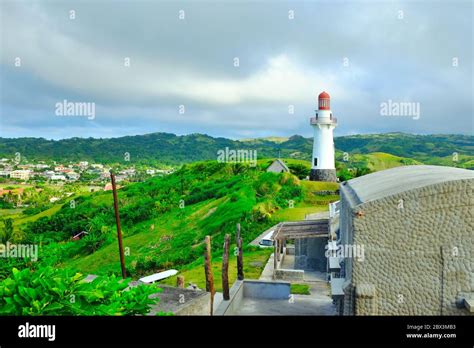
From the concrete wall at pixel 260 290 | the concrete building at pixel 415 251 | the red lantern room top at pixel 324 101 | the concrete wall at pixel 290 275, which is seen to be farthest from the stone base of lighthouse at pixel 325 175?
the concrete building at pixel 415 251

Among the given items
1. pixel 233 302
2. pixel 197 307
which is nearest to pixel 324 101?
pixel 233 302

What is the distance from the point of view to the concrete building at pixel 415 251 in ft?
23.1

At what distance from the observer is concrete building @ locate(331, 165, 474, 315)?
23.1 feet

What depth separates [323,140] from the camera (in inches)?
1383

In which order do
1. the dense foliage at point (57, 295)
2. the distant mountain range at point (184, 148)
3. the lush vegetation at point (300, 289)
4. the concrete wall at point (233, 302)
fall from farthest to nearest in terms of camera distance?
the distant mountain range at point (184, 148)
the lush vegetation at point (300, 289)
the concrete wall at point (233, 302)
the dense foliage at point (57, 295)

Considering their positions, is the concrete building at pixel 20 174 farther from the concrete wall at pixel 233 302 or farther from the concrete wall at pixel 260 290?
the concrete wall at pixel 233 302

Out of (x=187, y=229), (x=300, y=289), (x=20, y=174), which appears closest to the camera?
(x=300, y=289)

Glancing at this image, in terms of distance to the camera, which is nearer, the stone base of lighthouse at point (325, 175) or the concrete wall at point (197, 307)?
the concrete wall at point (197, 307)

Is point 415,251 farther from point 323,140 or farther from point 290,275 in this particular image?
point 323,140

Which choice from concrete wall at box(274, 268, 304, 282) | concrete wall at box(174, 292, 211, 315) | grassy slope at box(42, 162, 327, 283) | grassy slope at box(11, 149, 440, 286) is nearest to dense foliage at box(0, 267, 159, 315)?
concrete wall at box(174, 292, 211, 315)

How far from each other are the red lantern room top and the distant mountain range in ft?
132

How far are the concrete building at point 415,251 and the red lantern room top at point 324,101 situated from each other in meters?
27.9

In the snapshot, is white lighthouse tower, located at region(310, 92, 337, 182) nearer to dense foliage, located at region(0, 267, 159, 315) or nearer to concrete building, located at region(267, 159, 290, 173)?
concrete building, located at region(267, 159, 290, 173)

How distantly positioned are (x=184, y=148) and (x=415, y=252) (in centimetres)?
9516
